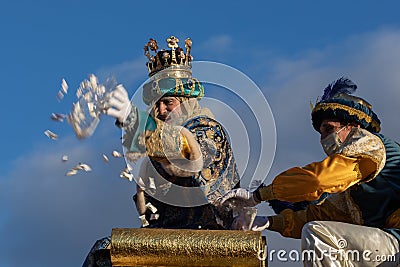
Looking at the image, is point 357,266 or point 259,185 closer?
point 357,266

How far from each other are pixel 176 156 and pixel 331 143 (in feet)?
4.37

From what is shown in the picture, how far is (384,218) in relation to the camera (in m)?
9.97

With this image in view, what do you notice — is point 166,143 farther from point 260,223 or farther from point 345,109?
point 345,109

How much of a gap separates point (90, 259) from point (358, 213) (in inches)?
92.0

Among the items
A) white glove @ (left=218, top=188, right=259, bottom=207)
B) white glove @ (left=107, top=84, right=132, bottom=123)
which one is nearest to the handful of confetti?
white glove @ (left=107, top=84, right=132, bottom=123)

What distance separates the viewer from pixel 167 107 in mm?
10633

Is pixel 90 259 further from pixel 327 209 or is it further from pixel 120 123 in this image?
pixel 327 209

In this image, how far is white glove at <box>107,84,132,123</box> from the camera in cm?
970

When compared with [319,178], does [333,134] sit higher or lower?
higher

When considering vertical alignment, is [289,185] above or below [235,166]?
below

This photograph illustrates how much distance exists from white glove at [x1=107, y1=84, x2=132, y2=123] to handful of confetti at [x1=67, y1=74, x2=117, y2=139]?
4 centimetres

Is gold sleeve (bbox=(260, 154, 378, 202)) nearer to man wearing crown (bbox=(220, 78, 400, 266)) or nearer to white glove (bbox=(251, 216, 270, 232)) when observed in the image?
man wearing crown (bbox=(220, 78, 400, 266))

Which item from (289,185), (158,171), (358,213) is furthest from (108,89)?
(358,213)

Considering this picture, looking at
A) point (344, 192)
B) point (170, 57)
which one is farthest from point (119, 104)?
point (344, 192)
